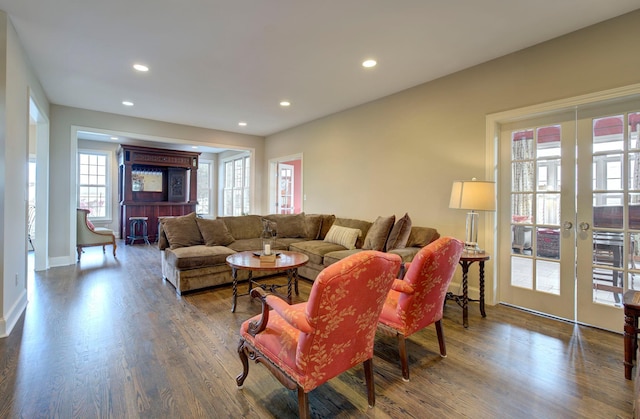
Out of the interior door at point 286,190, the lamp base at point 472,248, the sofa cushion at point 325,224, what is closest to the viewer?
the lamp base at point 472,248

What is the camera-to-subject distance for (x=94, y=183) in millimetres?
8000

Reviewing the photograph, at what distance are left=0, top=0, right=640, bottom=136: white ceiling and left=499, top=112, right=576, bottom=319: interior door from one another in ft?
3.20

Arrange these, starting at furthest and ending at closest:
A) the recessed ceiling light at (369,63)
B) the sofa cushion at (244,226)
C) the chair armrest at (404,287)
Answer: the sofa cushion at (244,226) → the recessed ceiling light at (369,63) → the chair armrest at (404,287)

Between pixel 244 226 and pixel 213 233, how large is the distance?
72 cm

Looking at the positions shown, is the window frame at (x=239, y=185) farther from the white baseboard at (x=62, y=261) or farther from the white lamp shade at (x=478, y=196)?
the white lamp shade at (x=478, y=196)

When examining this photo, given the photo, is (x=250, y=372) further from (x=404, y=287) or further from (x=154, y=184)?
(x=154, y=184)

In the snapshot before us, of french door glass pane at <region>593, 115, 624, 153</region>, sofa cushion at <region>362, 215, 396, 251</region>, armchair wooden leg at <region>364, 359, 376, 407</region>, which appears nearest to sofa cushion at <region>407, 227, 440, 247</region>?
sofa cushion at <region>362, 215, 396, 251</region>

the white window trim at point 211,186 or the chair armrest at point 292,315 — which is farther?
the white window trim at point 211,186

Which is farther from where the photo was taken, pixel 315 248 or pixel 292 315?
pixel 315 248

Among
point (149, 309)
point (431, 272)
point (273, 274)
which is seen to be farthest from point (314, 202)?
point (431, 272)

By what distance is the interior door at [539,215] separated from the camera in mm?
2951

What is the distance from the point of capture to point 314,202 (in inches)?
239

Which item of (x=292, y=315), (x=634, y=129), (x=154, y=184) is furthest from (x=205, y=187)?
(x=634, y=129)

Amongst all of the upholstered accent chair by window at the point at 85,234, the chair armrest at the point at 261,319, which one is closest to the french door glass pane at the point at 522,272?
the chair armrest at the point at 261,319
